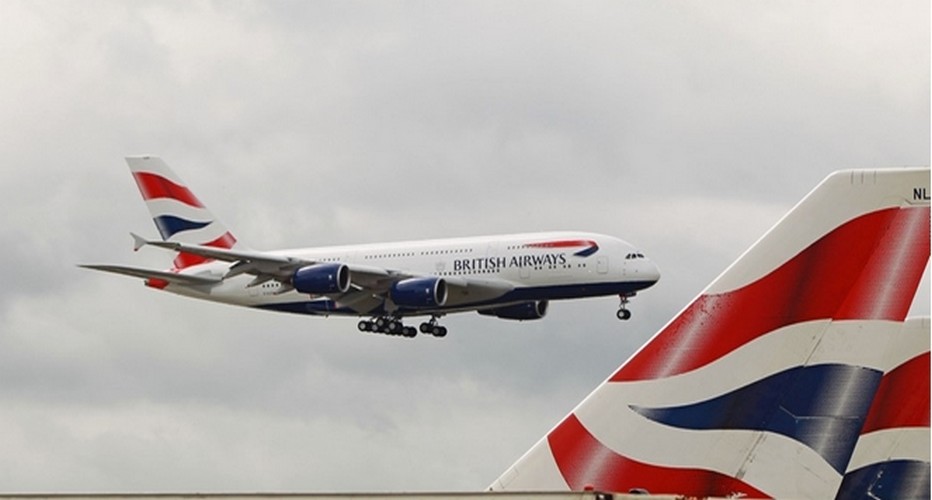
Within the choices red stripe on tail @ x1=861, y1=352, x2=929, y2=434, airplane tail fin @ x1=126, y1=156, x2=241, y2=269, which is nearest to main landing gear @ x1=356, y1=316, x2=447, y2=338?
airplane tail fin @ x1=126, y1=156, x2=241, y2=269

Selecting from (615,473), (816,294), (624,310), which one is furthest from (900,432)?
(624,310)

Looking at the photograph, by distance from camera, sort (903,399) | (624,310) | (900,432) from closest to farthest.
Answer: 1. (900,432)
2. (903,399)
3. (624,310)

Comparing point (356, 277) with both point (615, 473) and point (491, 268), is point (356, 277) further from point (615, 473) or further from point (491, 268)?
point (615, 473)

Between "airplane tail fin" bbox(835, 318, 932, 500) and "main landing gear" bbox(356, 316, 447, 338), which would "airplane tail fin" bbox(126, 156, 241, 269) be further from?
"airplane tail fin" bbox(835, 318, 932, 500)

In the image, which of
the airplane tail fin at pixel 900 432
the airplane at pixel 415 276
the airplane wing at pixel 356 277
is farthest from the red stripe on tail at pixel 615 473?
the airplane wing at pixel 356 277

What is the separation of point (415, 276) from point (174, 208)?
54.3ft

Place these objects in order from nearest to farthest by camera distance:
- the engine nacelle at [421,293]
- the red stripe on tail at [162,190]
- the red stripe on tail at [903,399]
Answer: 1. the red stripe on tail at [903,399]
2. the engine nacelle at [421,293]
3. the red stripe on tail at [162,190]

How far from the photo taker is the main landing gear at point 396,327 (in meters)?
77.5

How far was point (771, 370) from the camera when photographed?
18.7 metres

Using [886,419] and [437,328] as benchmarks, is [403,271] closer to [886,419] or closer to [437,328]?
[437,328]

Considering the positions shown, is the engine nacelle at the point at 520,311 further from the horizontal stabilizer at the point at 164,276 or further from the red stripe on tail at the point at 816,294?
the red stripe on tail at the point at 816,294

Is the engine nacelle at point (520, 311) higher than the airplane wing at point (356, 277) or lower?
lower

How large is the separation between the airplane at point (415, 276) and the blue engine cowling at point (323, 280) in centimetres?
4

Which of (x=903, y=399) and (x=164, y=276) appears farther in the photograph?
(x=164, y=276)
